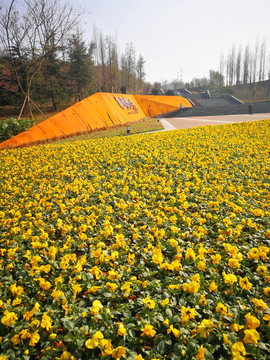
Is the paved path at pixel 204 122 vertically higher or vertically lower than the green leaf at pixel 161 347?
higher

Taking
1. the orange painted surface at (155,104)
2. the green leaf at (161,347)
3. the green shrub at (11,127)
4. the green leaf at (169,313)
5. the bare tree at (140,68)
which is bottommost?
the green leaf at (161,347)

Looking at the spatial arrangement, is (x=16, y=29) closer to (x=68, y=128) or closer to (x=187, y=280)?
(x=68, y=128)

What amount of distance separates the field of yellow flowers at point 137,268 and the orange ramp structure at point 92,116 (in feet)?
18.6

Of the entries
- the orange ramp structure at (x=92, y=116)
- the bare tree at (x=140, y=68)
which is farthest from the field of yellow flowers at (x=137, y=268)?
the bare tree at (x=140, y=68)

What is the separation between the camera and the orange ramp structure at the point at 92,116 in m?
10.5

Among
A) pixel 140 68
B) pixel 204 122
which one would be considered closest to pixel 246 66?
pixel 140 68

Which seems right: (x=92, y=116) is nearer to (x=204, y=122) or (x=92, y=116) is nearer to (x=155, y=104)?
(x=204, y=122)

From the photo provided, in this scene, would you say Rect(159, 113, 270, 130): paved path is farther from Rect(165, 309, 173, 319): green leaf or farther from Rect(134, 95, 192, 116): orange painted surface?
Rect(165, 309, 173, 319): green leaf

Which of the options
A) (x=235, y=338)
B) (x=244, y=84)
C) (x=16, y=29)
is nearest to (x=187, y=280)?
(x=235, y=338)

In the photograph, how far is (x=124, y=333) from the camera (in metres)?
1.55

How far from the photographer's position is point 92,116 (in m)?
14.2

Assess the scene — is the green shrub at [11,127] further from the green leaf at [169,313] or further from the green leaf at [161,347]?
the green leaf at [161,347]

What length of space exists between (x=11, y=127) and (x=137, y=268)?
10815mm

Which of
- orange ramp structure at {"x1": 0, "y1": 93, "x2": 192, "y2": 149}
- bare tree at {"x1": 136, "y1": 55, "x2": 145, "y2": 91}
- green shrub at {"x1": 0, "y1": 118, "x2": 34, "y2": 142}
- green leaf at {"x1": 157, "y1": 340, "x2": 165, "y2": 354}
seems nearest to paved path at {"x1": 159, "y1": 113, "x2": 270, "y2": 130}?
orange ramp structure at {"x1": 0, "y1": 93, "x2": 192, "y2": 149}
